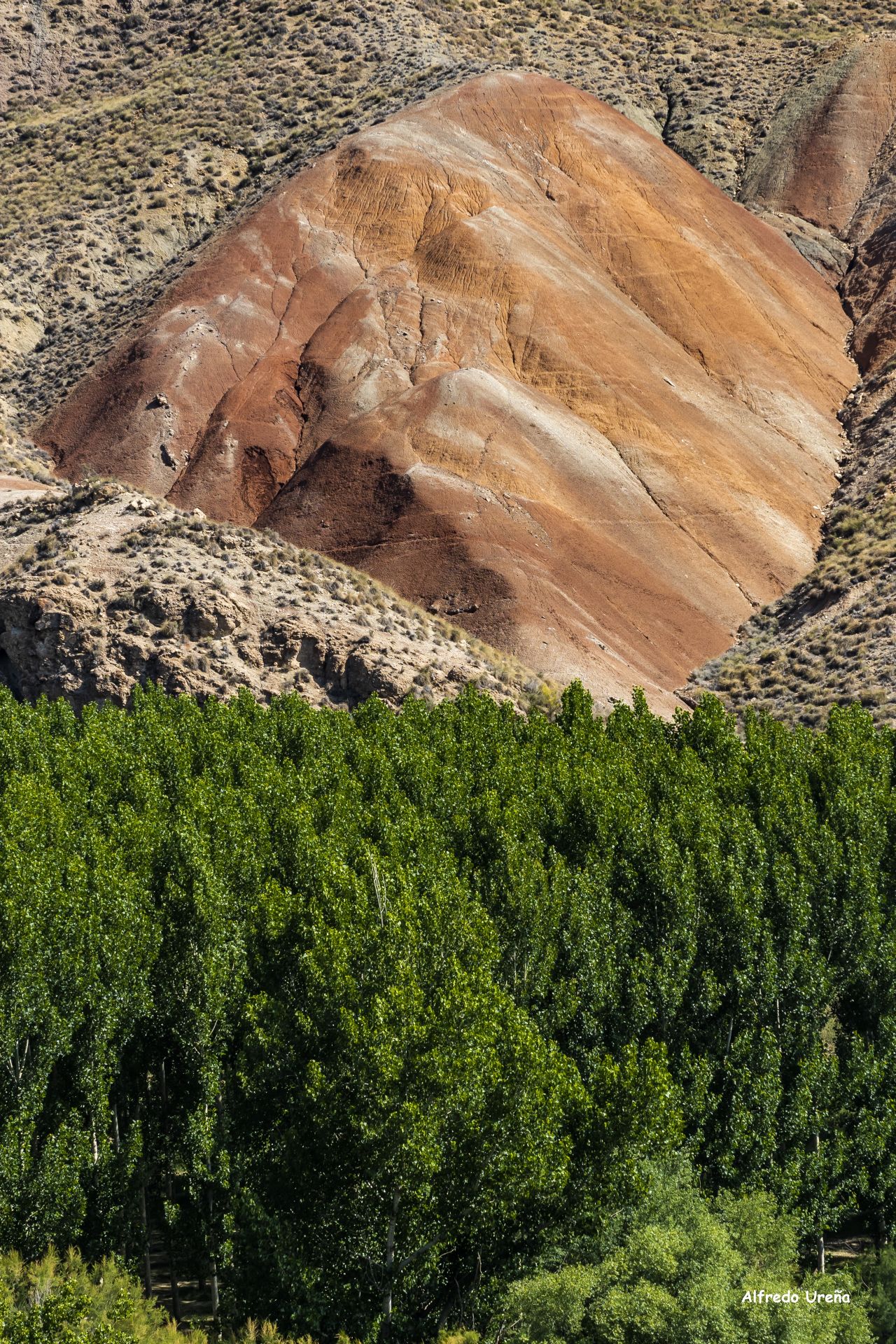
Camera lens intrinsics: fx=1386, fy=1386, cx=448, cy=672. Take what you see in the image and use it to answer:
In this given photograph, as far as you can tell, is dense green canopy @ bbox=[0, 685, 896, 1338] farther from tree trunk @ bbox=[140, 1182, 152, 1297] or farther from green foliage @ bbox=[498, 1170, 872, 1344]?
green foliage @ bbox=[498, 1170, 872, 1344]

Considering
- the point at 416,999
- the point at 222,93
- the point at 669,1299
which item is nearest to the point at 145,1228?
the point at 416,999

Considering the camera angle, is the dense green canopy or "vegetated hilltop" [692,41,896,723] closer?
the dense green canopy

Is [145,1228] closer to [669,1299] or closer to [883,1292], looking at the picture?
[669,1299]

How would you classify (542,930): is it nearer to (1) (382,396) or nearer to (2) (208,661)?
(2) (208,661)

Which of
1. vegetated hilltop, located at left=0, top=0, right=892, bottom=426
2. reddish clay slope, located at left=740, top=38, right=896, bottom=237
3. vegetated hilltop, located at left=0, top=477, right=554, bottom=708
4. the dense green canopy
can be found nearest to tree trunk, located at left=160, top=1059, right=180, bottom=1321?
the dense green canopy

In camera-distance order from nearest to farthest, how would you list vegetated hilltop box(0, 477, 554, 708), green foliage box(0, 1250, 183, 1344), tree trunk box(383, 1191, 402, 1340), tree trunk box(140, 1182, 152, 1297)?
green foliage box(0, 1250, 183, 1344)
tree trunk box(383, 1191, 402, 1340)
tree trunk box(140, 1182, 152, 1297)
vegetated hilltop box(0, 477, 554, 708)

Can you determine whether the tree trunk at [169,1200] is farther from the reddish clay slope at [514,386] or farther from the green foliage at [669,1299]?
the reddish clay slope at [514,386]

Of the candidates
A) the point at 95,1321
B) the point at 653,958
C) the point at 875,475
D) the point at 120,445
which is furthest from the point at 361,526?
the point at 95,1321
